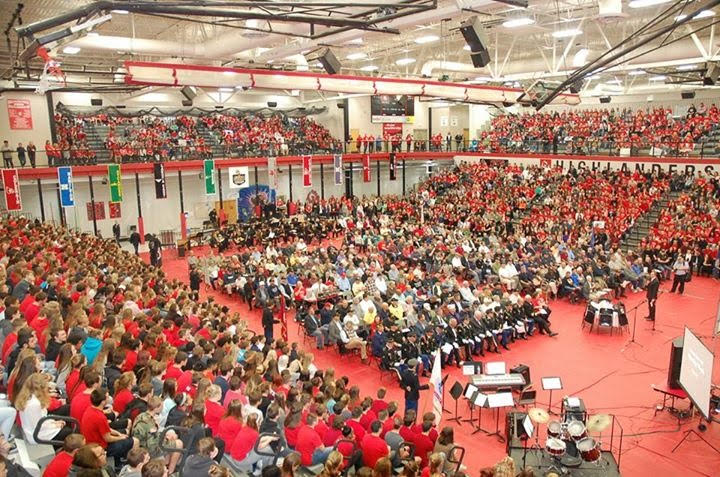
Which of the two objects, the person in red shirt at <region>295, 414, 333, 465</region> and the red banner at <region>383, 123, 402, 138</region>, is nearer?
the person in red shirt at <region>295, 414, 333, 465</region>

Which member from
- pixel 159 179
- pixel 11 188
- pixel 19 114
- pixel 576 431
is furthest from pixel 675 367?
pixel 19 114

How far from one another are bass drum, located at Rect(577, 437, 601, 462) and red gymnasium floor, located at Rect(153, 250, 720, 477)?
49.6 inches

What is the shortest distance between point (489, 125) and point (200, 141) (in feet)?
73.8

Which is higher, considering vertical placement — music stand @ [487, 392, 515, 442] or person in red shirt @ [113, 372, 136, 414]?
person in red shirt @ [113, 372, 136, 414]

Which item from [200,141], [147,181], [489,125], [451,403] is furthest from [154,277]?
[489,125]

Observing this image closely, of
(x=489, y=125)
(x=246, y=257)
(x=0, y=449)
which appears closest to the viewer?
(x=0, y=449)

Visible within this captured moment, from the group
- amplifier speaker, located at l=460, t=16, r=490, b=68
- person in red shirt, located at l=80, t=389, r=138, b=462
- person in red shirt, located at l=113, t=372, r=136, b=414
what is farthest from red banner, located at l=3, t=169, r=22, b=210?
person in red shirt, located at l=80, t=389, r=138, b=462

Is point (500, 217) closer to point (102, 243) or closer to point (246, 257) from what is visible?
point (246, 257)

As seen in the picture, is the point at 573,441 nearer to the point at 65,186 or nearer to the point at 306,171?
the point at 65,186

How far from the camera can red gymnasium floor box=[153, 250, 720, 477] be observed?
28.6 ft

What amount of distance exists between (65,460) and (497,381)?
7389 millimetres

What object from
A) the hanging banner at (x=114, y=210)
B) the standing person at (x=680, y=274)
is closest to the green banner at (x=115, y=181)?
the hanging banner at (x=114, y=210)

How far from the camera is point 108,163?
2505 cm

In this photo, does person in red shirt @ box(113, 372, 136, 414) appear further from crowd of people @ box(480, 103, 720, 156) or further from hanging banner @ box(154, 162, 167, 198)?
crowd of people @ box(480, 103, 720, 156)
